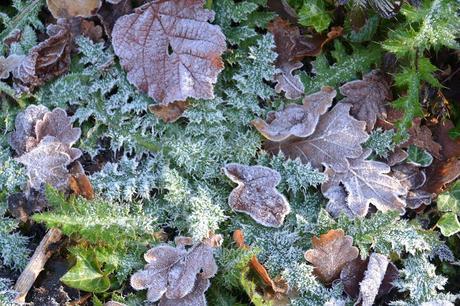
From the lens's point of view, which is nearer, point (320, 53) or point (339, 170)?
point (339, 170)

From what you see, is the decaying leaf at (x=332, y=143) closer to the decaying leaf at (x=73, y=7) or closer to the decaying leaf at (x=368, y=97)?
the decaying leaf at (x=368, y=97)

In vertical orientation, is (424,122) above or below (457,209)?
above

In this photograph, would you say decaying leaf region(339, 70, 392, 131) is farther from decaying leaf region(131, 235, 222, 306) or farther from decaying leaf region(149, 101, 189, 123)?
decaying leaf region(131, 235, 222, 306)

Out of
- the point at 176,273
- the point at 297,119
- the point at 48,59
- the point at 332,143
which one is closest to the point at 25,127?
the point at 48,59

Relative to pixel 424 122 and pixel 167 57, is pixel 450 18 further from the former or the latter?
pixel 167 57

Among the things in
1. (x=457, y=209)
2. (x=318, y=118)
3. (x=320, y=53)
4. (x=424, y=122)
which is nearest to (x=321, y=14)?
(x=320, y=53)

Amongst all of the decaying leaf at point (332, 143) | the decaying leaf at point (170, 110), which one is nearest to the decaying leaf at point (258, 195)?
the decaying leaf at point (332, 143)
